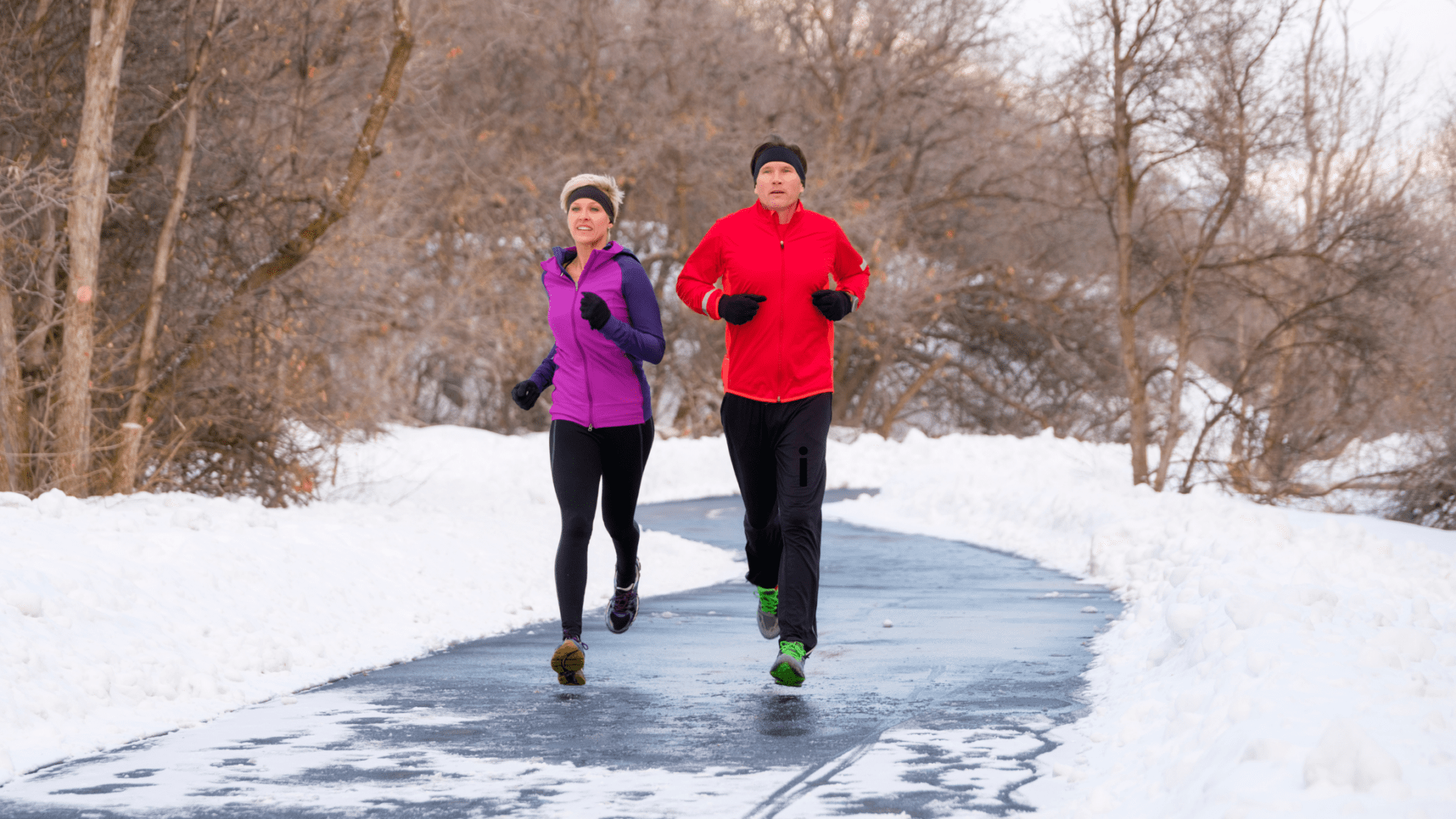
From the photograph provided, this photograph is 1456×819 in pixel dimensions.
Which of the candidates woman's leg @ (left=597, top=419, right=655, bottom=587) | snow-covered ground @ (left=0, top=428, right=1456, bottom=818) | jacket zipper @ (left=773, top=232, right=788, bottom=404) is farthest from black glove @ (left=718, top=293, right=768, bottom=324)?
snow-covered ground @ (left=0, top=428, right=1456, bottom=818)

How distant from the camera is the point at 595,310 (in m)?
6.11

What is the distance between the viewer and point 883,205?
32.9 meters

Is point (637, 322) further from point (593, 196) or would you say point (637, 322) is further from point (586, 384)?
point (593, 196)

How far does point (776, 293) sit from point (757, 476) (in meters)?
0.82

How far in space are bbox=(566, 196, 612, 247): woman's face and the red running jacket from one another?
1.35 ft

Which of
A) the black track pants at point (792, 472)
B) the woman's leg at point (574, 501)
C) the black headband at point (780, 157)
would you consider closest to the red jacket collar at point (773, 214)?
the black headband at point (780, 157)

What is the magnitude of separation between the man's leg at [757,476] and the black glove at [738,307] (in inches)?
15.4

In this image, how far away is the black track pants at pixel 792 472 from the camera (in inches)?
245

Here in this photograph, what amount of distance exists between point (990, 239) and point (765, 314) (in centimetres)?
3073

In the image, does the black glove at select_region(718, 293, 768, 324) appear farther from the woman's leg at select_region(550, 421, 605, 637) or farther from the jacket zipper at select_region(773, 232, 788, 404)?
the woman's leg at select_region(550, 421, 605, 637)

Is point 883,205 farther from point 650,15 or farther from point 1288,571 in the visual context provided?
point 1288,571

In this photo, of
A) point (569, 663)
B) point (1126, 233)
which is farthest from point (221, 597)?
point (1126, 233)

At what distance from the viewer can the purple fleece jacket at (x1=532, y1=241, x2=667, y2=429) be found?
6430 mm

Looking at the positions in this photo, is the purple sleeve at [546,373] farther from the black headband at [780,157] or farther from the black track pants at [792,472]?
the black headband at [780,157]
